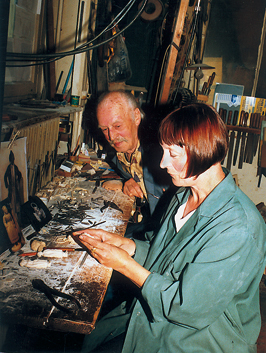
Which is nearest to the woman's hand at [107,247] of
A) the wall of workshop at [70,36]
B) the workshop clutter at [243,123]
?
the wall of workshop at [70,36]

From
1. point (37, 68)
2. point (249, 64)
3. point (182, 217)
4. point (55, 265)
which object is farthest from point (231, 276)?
point (249, 64)

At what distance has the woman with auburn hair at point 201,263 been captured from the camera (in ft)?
3.91

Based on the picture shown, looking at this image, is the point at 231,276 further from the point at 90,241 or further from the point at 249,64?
the point at 249,64

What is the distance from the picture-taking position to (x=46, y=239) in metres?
1.84

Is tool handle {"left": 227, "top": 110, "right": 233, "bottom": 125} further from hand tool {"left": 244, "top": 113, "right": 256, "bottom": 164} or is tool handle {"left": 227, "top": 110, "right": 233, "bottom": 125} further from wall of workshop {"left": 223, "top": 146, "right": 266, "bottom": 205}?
wall of workshop {"left": 223, "top": 146, "right": 266, "bottom": 205}

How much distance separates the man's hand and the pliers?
157 cm

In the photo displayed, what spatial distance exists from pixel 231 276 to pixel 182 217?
21.6 inches

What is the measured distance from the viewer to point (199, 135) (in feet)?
4.42

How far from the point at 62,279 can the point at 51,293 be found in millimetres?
121

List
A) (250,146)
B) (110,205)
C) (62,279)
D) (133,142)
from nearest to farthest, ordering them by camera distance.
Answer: (62,279), (110,205), (133,142), (250,146)

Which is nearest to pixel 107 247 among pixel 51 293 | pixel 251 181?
pixel 51 293

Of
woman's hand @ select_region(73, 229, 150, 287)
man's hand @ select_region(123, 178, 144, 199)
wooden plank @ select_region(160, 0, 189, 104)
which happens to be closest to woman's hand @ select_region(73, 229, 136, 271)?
woman's hand @ select_region(73, 229, 150, 287)

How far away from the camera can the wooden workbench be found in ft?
3.92

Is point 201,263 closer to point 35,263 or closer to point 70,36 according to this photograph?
point 35,263
